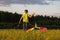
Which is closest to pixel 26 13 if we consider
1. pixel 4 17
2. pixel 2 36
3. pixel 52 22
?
pixel 2 36

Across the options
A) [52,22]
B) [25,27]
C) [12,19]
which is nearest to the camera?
[25,27]

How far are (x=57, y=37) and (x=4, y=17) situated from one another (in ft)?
144

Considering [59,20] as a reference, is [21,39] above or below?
above

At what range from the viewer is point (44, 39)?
28.4ft

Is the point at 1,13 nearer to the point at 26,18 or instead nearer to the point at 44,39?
the point at 26,18

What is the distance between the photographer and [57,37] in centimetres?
906

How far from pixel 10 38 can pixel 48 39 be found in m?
1.12

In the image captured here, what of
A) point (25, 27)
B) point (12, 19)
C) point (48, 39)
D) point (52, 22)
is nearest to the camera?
point (48, 39)

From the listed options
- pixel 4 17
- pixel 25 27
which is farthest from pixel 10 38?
pixel 4 17

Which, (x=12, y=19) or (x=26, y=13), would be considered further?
(x=12, y=19)

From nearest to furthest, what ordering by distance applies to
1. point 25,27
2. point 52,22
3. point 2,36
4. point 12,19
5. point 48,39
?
point 48,39 < point 2,36 < point 25,27 < point 52,22 < point 12,19

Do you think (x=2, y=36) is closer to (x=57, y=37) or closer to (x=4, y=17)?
(x=57, y=37)

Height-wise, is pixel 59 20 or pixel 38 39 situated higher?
pixel 38 39

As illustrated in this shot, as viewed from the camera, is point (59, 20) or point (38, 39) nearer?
point (38, 39)
